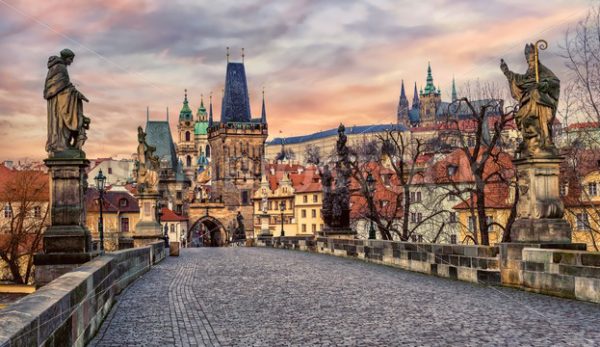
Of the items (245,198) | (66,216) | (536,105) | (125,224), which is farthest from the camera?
(245,198)

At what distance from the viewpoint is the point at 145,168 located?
27391mm

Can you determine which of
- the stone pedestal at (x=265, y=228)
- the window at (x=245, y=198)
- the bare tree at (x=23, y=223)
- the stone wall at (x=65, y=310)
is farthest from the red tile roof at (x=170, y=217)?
the stone wall at (x=65, y=310)

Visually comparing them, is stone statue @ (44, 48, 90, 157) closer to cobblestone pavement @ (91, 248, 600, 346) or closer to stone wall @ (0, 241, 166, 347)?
stone wall @ (0, 241, 166, 347)

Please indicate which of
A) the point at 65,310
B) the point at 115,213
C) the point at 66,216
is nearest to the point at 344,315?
the point at 65,310

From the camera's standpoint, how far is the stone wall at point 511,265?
10.1m

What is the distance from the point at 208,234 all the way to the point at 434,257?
10718 centimetres

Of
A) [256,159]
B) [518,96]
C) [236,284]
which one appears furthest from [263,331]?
[256,159]

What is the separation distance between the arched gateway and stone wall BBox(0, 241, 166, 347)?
328ft

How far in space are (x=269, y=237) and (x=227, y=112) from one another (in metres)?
85.8

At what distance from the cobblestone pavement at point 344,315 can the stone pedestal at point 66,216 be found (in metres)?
1.15

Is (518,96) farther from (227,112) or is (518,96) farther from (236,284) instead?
(227,112)

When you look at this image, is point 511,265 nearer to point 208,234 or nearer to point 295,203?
point 295,203

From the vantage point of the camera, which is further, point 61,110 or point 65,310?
point 61,110

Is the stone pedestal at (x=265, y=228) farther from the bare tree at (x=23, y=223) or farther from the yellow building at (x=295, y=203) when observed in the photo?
the yellow building at (x=295, y=203)
